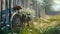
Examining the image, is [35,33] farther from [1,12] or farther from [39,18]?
[1,12]

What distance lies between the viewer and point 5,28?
1.89 metres

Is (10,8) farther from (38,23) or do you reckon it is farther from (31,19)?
(38,23)

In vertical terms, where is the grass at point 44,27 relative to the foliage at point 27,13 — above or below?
below

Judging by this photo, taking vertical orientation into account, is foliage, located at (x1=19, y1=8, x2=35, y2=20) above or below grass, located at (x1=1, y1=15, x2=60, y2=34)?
above

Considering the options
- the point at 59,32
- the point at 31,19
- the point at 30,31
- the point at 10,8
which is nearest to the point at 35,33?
the point at 30,31

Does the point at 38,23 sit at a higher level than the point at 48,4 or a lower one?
lower

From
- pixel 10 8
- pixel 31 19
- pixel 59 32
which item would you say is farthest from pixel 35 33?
pixel 10 8

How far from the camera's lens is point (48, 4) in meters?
1.84

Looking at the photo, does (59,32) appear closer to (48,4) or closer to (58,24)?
(58,24)

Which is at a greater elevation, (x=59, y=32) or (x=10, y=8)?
(x=10, y=8)

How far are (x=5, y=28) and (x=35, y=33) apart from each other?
1.41ft

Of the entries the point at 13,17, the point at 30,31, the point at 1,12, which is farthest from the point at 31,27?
the point at 1,12

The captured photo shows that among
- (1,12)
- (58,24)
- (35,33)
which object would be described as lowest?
(35,33)

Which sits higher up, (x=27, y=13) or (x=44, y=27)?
(x=27, y=13)
